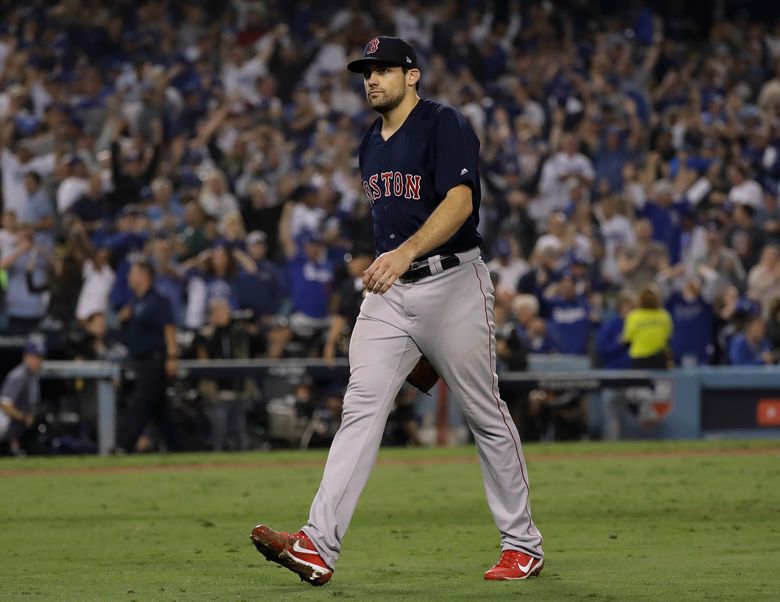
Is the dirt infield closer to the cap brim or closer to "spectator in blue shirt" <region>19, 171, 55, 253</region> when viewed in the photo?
"spectator in blue shirt" <region>19, 171, 55, 253</region>

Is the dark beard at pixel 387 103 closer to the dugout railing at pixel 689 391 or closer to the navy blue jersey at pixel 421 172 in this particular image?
the navy blue jersey at pixel 421 172

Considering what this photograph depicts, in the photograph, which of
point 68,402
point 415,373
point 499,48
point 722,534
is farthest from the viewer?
point 499,48

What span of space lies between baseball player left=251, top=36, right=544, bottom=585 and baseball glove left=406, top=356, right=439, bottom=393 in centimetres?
9

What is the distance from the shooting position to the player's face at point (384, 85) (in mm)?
5562

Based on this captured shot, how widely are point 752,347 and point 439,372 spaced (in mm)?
10290

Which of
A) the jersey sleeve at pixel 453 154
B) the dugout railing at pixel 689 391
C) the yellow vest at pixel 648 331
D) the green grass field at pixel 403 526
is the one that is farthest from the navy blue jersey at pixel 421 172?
the yellow vest at pixel 648 331

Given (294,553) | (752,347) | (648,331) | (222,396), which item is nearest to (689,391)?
(648,331)

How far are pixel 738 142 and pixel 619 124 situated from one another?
1669 mm

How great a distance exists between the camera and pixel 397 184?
5578mm

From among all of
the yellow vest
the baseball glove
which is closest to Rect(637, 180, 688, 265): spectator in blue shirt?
the yellow vest

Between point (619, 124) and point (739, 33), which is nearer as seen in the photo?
point (619, 124)

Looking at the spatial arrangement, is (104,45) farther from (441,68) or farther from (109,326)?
(109,326)

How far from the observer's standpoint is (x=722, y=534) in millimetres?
7129

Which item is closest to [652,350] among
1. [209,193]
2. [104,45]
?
[209,193]
